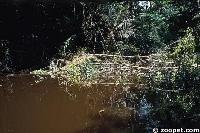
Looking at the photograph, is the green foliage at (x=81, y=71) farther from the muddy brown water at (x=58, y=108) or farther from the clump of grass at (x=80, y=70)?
the muddy brown water at (x=58, y=108)

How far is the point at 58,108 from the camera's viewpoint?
23.1ft

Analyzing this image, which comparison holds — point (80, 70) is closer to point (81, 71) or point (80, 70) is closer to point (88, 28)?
point (81, 71)

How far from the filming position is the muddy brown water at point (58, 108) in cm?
630

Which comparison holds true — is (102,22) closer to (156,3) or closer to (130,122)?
(156,3)

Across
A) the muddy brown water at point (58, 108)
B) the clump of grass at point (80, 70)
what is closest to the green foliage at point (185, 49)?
the muddy brown water at point (58, 108)

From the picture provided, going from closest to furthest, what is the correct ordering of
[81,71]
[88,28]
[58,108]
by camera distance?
[58,108]
[81,71]
[88,28]

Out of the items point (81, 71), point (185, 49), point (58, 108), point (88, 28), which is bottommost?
point (58, 108)

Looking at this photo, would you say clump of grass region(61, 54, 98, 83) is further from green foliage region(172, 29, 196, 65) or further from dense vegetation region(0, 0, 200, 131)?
green foliage region(172, 29, 196, 65)

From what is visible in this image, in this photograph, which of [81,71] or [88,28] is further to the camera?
[88,28]

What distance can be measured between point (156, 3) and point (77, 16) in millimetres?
1947

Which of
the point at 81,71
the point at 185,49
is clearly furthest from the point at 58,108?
the point at 185,49

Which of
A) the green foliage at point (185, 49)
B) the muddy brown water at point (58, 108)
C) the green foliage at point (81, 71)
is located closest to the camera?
the muddy brown water at point (58, 108)

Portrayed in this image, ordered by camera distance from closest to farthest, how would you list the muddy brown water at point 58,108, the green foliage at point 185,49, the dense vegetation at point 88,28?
the muddy brown water at point 58,108
the green foliage at point 185,49
the dense vegetation at point 88,28

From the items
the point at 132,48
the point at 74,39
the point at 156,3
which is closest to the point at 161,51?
the point at 132,48
